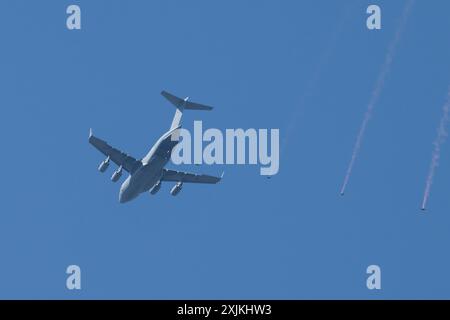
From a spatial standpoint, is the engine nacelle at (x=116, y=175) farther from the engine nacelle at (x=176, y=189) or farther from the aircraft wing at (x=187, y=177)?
the aircraft wing at (x=187, y=177)

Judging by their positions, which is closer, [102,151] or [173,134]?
[173,134]

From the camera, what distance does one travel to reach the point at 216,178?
7919 cm

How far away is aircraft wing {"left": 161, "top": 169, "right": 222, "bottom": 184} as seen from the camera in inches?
3093

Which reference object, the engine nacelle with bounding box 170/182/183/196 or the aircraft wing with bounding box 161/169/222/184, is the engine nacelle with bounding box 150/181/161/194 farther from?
the aircraft wing with bounding box 161/169/222/184

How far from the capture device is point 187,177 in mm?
79125

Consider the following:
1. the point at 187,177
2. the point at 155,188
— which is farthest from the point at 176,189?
the point at 187,177

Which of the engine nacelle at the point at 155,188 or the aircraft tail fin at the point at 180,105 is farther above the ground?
the aircraft tail fin at the point at 180,105

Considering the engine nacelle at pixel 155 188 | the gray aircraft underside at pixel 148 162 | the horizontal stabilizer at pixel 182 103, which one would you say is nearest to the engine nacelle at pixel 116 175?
the gray aircraft underside at pixel 148 162

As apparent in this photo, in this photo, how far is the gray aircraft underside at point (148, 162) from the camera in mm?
69188

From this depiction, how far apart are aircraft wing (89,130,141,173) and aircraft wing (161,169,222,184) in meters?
4.34

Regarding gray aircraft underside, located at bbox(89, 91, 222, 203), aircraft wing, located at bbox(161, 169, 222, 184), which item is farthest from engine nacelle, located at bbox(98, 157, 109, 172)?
aircraft wing, located at bbox(161, 169, 222, 184)
